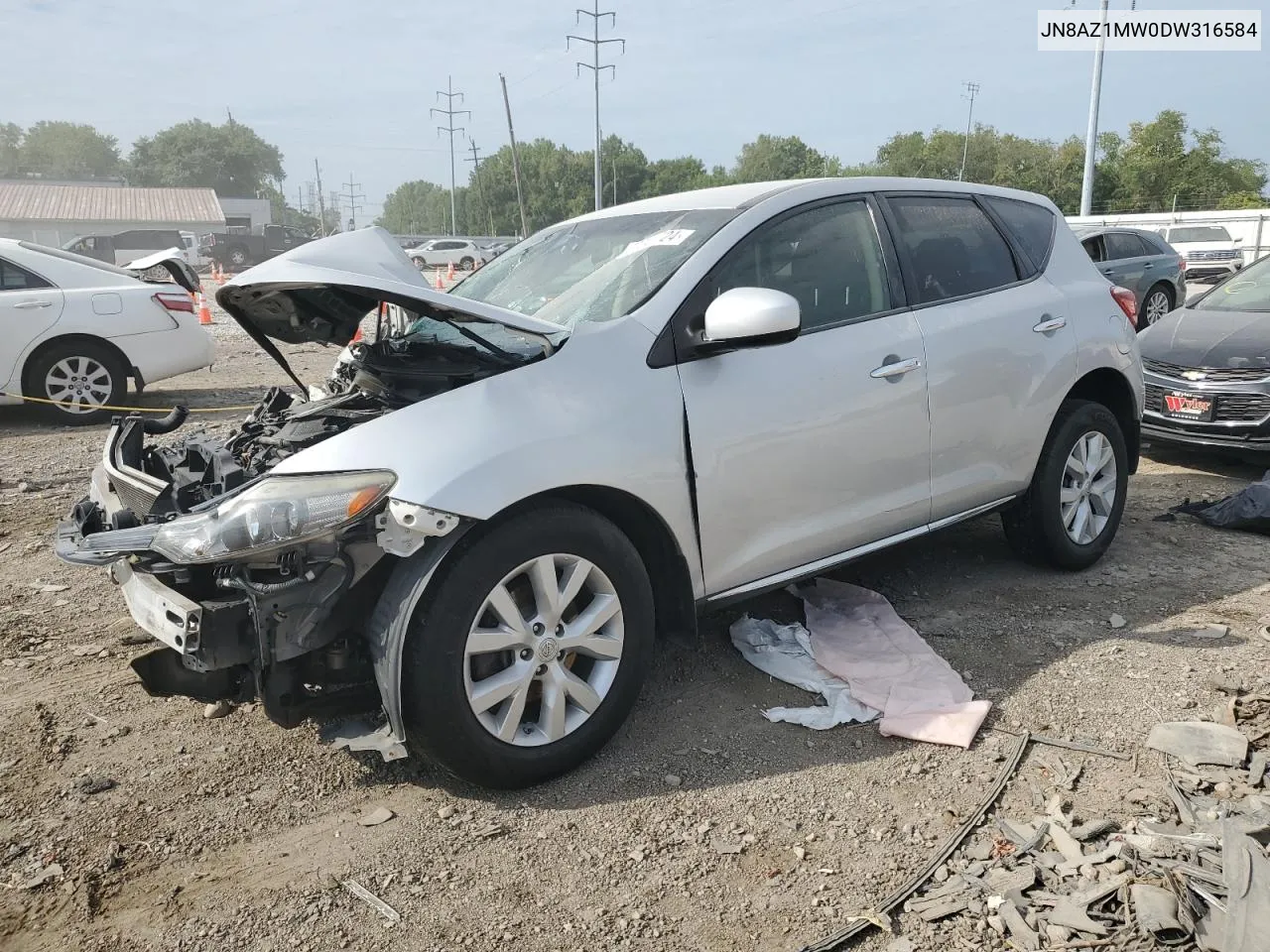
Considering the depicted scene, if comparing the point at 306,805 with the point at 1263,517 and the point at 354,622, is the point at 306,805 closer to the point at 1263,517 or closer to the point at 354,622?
the point at 354,622

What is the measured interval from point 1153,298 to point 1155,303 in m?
0.09

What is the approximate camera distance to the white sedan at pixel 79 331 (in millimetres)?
8250

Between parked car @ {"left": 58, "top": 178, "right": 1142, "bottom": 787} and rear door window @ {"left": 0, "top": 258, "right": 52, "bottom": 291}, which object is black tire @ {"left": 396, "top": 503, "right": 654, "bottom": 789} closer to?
parked car @ {"left": 58, "top": 178, "right": 1142, "bottom": 787}

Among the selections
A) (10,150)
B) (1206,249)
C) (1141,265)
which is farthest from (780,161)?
(10,150)

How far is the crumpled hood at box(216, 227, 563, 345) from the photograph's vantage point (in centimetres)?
287

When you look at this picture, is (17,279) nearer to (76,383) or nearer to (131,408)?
(76,383)

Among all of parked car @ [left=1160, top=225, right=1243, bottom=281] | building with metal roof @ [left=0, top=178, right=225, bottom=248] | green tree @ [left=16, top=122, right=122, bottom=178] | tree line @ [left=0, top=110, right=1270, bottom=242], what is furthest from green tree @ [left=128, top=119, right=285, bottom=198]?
parked car @ [left=1160, top=225, right=1243, bottom=281]

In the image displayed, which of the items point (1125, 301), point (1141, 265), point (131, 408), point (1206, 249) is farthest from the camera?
point (1206, 249)

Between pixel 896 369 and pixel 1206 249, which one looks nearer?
pixel 896 369

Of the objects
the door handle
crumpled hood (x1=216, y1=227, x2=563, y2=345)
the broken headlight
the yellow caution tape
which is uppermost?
crumpled hood (x1=216, y1=227, x2=563, y2=345)

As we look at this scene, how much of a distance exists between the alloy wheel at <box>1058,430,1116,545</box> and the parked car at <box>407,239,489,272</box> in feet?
139

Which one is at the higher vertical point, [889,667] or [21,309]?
[21,309]

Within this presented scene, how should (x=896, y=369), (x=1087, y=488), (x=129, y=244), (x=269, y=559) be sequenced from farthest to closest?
1. (x=129, y=244)
2. (x=1087, y=488)
3. (x=896, y=369)
4. (x=269, y=559)

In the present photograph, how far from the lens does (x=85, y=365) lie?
8492 millimetres
